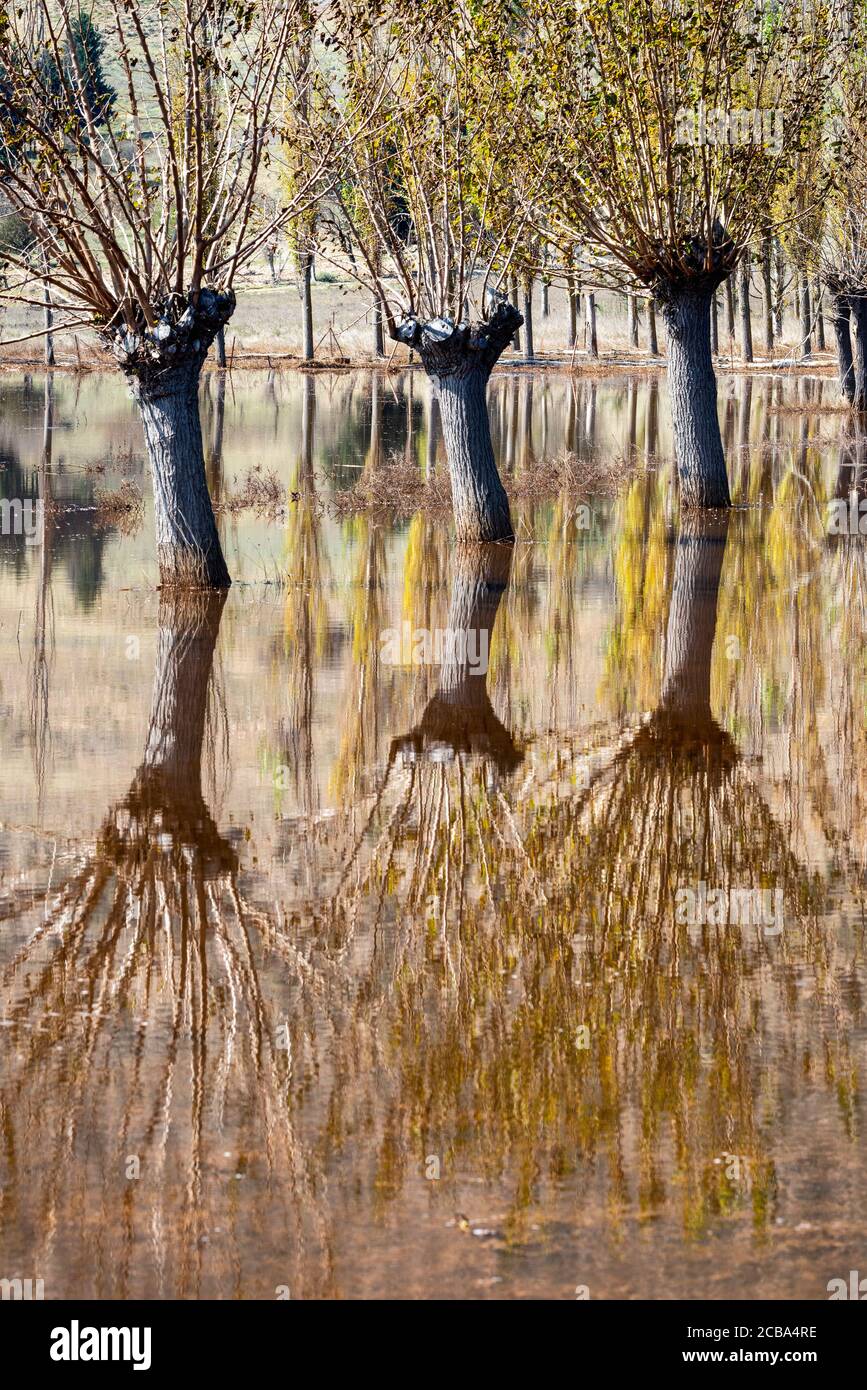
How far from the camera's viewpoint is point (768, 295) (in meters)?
77.3

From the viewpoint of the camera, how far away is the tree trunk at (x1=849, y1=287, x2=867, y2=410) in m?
47.3

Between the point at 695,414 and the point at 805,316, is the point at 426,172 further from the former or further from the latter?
the point at 805,316

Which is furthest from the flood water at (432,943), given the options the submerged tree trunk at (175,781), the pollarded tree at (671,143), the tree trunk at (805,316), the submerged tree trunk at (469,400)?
the tree trunk at (805,316)

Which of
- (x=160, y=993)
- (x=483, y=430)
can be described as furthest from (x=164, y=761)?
(x=483, y=430)

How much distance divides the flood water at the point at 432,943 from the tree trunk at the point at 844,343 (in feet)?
113

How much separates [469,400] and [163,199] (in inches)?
212

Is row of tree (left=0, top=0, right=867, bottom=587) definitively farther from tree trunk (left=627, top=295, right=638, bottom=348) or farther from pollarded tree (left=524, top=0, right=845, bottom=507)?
tree trunk (left=627, top=295, right=638, bottom=348)

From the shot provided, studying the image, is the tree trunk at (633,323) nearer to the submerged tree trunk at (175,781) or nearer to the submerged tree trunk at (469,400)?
the submerged tree trunk at (469,400)

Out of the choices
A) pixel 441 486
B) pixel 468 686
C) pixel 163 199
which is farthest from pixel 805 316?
pixel 468 686

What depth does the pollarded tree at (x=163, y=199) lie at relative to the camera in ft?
50.2

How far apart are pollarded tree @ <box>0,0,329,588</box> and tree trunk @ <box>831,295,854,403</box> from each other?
1392 inches

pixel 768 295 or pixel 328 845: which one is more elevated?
pixel 768 295

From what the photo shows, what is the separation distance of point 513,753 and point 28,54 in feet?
28.9

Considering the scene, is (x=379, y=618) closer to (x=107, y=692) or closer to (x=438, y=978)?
(x=107, y=692)
